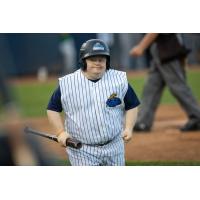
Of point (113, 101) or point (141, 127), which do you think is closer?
point (113, 101)

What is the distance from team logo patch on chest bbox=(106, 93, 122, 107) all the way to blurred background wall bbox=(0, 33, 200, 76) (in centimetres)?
97

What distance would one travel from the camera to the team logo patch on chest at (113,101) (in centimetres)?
268

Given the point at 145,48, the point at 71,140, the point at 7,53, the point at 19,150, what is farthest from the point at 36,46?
the point at 19,150

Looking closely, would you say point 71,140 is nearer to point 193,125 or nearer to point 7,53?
point 7,53

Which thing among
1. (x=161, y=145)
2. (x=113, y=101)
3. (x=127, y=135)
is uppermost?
(x=113, y=101)

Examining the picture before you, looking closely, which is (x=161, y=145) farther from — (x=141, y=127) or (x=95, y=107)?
(x=95, y=107)

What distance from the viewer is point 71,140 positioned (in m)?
2.50

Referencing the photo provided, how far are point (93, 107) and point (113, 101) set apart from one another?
0.33 feet

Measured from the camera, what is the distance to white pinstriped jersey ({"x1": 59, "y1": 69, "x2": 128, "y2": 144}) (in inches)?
106

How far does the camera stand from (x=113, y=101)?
2688 millimetres

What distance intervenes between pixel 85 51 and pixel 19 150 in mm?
1201

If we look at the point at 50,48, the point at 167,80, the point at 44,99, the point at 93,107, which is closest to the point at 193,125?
the point at 167,80

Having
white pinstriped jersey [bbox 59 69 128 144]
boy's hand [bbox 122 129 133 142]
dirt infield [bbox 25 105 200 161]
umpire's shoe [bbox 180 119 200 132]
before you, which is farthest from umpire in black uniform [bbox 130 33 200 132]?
boy's hand [bbox 122 129 133 142]

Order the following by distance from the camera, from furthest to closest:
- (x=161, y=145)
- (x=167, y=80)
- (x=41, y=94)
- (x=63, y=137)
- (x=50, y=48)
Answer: (x=41, y=94)
(x=50, y=48)
(x=167, y=80)
(x=161, y=145)
(x=63, y=137)
